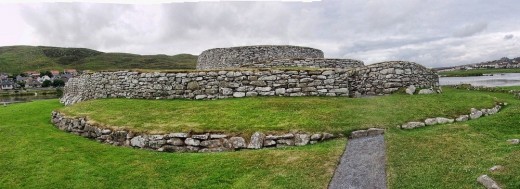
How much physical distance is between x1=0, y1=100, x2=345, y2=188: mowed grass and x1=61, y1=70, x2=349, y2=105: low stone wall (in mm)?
6274

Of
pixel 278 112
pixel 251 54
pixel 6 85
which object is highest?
pixel 251 54

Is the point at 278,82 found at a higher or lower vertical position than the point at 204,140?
higher

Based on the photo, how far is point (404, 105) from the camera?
1470cm

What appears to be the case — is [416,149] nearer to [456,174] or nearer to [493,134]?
[456,174]

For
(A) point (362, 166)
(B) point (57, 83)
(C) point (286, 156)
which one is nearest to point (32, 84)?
(B) point (57, 83)

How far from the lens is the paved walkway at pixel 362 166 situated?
823cm

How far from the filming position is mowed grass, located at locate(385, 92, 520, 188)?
771 centimetres

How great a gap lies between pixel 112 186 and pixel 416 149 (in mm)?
8323

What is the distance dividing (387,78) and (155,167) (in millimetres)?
12520

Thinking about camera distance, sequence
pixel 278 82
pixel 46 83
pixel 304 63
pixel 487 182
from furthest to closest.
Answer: pixel 46 83 → pixel 304 63 → pixel 278 82 → pixel 487 182

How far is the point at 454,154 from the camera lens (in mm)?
9344

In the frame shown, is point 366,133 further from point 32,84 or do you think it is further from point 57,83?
point 32,84

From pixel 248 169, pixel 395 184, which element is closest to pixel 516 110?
pixel 395 184

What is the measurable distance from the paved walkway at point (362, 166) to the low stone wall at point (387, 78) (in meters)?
7.26
